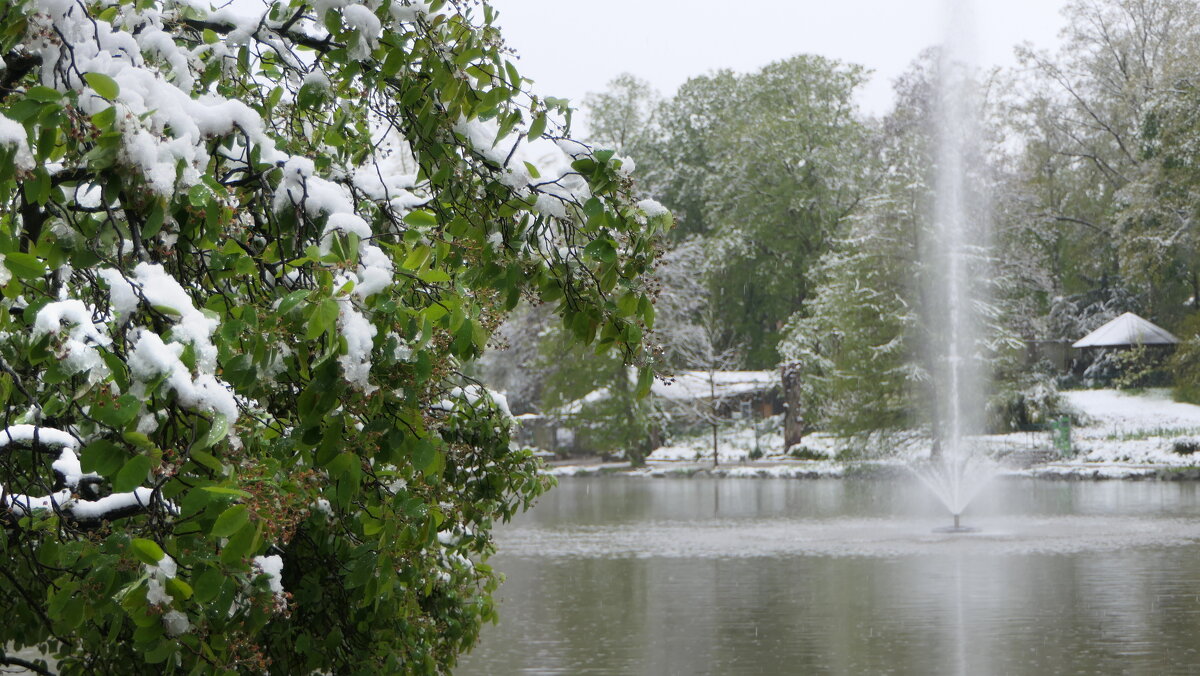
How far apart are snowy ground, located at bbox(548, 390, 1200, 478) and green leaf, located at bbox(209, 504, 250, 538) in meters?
38.4

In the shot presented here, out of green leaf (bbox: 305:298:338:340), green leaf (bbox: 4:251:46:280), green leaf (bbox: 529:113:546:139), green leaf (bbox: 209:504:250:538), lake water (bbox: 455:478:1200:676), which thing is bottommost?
lake water (bbox: 455:478:1200:676)

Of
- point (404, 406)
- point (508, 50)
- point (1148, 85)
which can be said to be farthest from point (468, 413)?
point (1148, 85)

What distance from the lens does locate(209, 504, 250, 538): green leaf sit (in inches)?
88.0

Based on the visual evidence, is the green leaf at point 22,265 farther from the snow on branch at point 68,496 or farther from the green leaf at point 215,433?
the snow on branch at point 68,496

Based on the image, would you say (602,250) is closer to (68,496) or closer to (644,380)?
(644,380)

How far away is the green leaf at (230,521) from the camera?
223 cm

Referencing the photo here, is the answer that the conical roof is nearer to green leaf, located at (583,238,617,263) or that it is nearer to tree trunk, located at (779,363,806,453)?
tree trunk, located at (779,363,806,453)

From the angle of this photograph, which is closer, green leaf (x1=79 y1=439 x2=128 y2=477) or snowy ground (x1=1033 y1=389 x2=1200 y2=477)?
green leaf (x1=79 y1=439 x2=128 y2=477)

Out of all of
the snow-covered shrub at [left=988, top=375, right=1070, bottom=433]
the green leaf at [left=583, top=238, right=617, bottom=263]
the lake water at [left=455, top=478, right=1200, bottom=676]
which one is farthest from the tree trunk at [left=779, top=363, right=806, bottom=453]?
the green leaf at [left=583, top=238, right=617, bottom=263]

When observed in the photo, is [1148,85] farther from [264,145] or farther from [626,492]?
[264,145]

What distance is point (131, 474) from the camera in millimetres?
2234

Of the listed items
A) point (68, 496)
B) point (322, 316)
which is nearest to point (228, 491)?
point (322, 316)

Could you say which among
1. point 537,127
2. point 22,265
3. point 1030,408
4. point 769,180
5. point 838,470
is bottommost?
point 22,265

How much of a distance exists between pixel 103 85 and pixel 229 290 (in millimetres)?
1026
